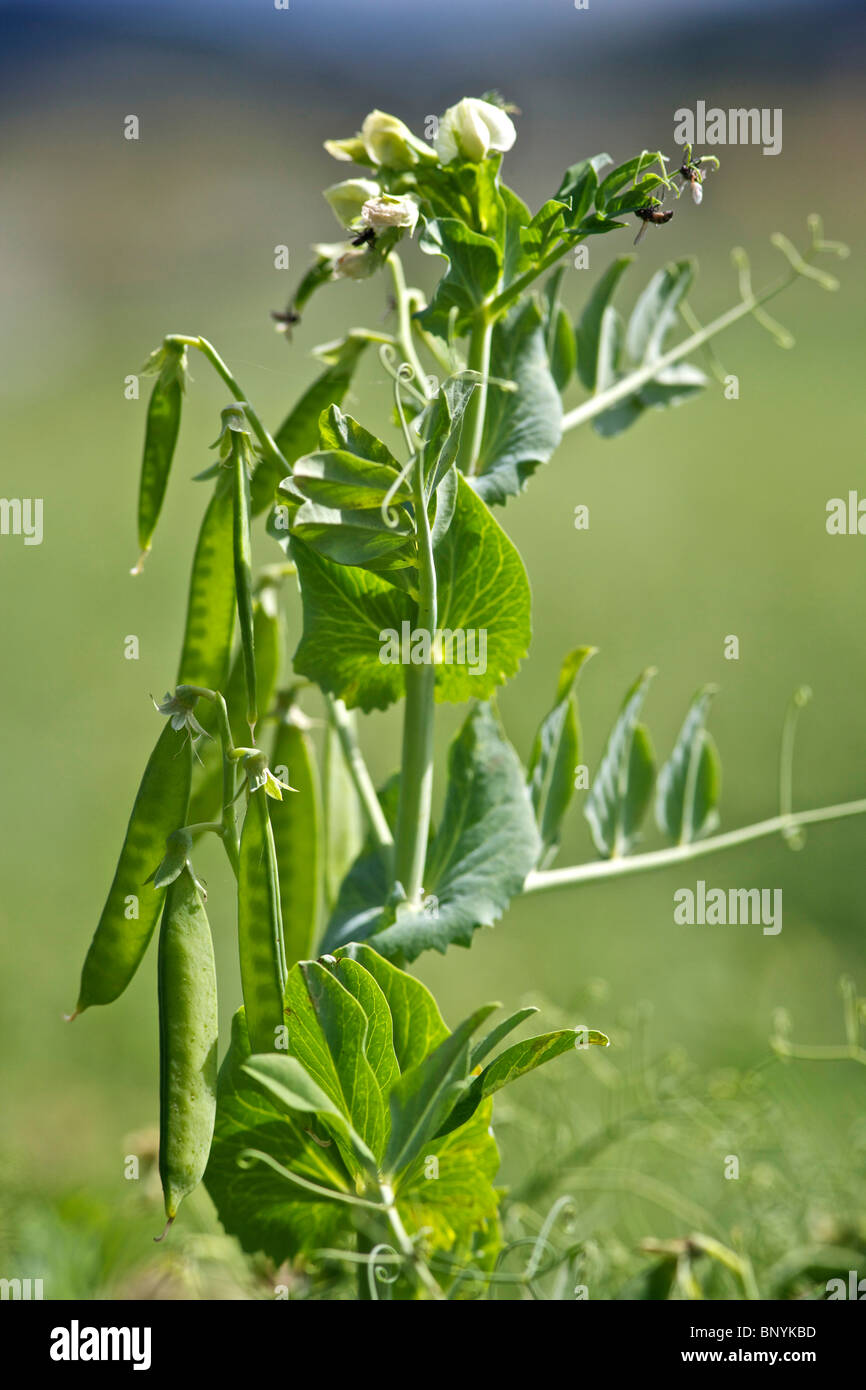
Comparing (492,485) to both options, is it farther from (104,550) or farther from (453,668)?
(104,550)

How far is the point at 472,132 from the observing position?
0.50m

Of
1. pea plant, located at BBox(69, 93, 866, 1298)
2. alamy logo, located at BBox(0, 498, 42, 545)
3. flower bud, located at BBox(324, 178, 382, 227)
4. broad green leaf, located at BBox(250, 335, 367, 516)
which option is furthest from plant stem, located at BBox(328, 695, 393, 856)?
alamy logo, located at BBox(0, 498, 42, 545)

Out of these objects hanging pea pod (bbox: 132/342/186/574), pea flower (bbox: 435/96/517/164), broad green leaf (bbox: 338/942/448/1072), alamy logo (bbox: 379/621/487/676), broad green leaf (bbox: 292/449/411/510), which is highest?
pea flower (bbox: 435/96/517/164)

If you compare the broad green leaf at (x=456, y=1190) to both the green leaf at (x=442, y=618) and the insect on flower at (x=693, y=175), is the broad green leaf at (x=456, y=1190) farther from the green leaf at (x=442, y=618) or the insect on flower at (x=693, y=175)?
the insect on flower at (x=693, y=175)

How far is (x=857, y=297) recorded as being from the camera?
2.37 m

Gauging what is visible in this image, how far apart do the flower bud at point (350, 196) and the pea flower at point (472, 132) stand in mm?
35

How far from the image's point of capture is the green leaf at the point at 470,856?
1.77ft

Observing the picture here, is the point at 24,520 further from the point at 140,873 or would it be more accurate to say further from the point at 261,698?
the point at 140,873

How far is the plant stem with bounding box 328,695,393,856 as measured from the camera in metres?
0.63

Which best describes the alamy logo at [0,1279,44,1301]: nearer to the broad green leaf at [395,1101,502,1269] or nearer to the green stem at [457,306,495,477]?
the broad green leaf at [395,1101,502,1269]

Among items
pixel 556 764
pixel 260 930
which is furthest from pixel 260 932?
pixel 556 764

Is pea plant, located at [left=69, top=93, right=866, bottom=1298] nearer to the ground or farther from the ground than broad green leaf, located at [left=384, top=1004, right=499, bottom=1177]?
farther from the ground

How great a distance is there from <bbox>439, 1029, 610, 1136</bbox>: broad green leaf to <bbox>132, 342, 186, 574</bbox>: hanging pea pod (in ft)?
0.94

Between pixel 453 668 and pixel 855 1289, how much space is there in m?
Answer: 0.41
